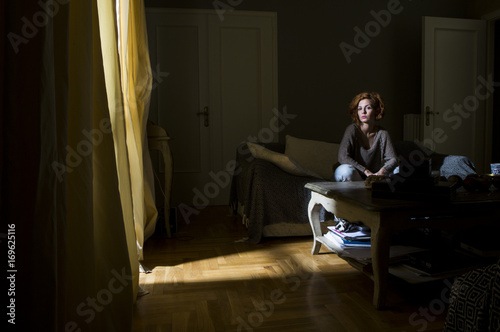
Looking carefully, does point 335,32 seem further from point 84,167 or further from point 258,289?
point 84,167

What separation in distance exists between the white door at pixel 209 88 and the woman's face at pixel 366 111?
167 cm

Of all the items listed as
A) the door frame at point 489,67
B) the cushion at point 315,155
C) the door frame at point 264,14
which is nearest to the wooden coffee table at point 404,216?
the cushion at point 315,155

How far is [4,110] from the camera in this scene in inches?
25.2

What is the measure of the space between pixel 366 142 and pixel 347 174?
40 centimetres

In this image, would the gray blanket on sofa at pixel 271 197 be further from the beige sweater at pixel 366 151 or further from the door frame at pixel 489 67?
the door frame at pixel 489 67

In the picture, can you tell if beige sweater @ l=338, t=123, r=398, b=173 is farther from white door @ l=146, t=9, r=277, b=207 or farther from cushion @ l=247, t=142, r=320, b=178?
white door @ l=146, t=9, r=277, b=207

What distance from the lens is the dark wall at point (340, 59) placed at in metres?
4.40

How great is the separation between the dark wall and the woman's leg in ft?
6.07

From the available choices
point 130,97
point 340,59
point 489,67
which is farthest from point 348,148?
point 489,67

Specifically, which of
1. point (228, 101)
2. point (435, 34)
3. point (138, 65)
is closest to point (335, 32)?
point (435, 34)

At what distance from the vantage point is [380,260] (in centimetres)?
153

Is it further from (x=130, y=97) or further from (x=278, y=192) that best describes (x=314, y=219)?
(x=130, y=97)

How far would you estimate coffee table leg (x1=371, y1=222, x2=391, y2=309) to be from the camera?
1509 mm

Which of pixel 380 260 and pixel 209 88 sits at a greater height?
pixel 209 88
